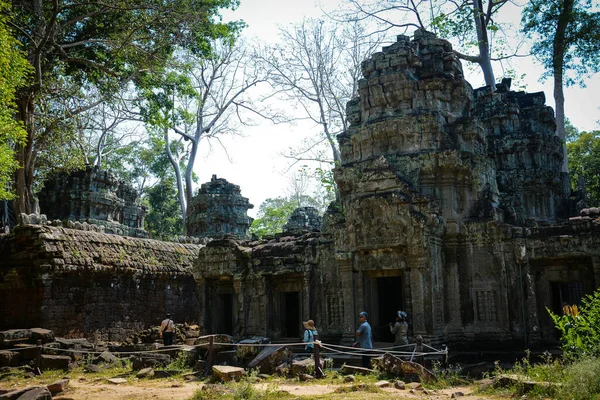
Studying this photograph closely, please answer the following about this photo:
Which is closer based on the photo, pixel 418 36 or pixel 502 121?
pixel 418 36

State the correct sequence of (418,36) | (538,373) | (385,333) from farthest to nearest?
1. (418,36)
2. (385,333)
3. (538,373)

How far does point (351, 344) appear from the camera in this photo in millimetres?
12953

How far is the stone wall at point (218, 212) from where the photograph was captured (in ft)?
90.8

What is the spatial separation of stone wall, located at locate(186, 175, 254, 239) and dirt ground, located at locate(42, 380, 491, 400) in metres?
16.8

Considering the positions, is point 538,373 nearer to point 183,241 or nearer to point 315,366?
point 315,366

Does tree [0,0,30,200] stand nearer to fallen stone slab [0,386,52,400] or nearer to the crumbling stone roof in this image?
the crumbling stone roof

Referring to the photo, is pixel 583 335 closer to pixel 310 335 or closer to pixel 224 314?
pixel 310 335

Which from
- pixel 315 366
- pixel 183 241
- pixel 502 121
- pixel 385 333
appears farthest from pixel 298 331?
pixel 502 121

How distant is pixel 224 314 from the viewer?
17.1 meters

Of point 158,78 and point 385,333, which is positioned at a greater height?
point 158,78

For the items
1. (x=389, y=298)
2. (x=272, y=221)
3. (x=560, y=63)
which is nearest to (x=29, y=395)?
(x=389, y=298)

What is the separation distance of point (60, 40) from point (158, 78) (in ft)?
11.0

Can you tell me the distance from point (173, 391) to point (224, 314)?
750 centimetres

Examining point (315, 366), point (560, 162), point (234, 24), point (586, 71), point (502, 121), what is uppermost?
point (234, 24)
